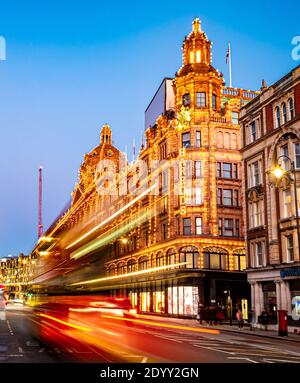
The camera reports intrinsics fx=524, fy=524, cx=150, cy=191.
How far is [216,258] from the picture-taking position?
67.3 metres

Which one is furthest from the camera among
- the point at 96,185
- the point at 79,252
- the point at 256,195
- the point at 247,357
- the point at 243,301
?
the point at 96,185

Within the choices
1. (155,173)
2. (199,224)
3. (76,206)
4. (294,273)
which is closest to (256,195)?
(294,273)

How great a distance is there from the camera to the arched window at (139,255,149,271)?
80600 mm

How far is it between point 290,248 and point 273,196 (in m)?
5.21

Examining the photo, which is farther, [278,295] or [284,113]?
[284,113]

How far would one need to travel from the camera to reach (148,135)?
82.7 metres

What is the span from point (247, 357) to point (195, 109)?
169 ft

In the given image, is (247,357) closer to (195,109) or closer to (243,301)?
(243,301)

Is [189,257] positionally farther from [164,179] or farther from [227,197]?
[164,179]

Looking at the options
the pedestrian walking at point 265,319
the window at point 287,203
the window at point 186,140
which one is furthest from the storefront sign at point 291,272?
the window at point 186,140

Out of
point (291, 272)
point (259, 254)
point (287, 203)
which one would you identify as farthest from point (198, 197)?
point (291, 272)

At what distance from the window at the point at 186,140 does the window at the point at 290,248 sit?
28261 mm

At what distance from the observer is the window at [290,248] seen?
1745 inches

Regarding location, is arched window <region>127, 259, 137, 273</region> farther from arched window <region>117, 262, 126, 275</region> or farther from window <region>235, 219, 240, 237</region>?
window <region>235, 219, 240, 237</region>
